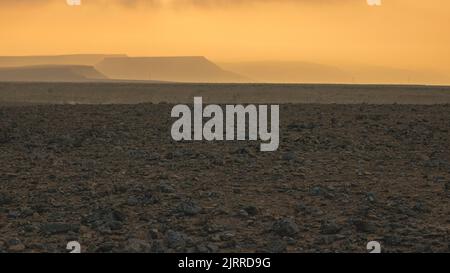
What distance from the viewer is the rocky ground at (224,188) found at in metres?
7.92

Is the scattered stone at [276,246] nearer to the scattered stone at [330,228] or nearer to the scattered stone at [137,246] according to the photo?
the scattered stone at [330,228]

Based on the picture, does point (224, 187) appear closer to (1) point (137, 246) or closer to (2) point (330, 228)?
(2) point (330, 228)

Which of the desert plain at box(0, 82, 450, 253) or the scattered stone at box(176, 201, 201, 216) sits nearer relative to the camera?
the desert plain at box(0, 82, 450, 253)

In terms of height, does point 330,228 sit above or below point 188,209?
below

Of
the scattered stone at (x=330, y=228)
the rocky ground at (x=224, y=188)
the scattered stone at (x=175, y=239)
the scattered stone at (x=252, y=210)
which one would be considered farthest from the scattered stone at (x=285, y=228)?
the scattered stone at (x=175, y=239)

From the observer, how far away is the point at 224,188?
32.8 feet

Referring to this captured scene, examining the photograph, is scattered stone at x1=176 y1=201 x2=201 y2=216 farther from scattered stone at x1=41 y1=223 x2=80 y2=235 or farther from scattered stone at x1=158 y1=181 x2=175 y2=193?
scattered stone at x1=41 y1=223 x2=80 y2=235

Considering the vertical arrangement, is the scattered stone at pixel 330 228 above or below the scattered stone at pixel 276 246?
above

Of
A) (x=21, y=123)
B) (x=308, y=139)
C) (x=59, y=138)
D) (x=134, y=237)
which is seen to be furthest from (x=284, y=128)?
(x=134, y=237)

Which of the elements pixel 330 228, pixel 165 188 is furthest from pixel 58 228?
pixel 330 228

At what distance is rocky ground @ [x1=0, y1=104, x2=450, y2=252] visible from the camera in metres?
7.92

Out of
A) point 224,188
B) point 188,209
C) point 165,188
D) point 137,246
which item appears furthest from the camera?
point 224,188

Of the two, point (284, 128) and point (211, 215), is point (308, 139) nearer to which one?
point (284, 128)

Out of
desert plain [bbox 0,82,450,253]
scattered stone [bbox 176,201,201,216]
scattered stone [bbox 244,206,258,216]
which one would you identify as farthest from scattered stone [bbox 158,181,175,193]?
scattered stone [bbox 244,206,258,216]
